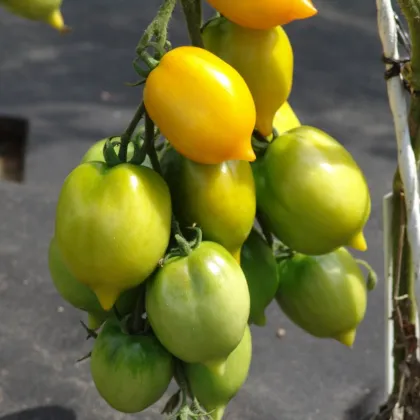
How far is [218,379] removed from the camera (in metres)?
0.58

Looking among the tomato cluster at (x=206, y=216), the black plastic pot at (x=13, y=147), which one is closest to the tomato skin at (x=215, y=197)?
the tomato cluster at (x=206, y=216)

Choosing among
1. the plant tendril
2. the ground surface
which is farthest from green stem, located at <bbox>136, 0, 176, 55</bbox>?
the ground surface

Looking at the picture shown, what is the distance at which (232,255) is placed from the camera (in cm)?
55

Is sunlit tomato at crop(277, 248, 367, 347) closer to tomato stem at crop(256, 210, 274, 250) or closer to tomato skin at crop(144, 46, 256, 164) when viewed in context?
tomato stem at crop(256, 210, 274, 250)

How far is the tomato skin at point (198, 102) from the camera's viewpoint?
47 cm

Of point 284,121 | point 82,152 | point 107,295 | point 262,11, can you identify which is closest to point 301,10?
point 262,11

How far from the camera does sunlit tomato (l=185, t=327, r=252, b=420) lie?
0.58 m

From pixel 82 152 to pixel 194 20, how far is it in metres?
1.04

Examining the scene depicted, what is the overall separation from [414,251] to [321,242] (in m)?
0.09

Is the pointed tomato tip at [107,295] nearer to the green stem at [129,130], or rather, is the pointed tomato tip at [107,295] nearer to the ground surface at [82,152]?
the green stem at [129,130]

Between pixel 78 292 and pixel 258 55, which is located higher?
pixel 258 55

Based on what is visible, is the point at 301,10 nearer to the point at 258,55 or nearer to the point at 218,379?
the point at 258,55

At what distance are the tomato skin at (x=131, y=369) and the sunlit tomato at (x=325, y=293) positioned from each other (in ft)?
0.43

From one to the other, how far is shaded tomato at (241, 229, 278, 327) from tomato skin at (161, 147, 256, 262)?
0.17 feet
